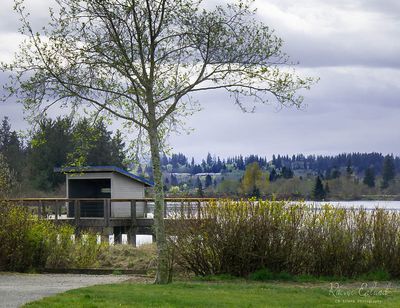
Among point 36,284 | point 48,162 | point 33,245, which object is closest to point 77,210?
point 33,245

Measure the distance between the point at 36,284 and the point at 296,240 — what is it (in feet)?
20.1

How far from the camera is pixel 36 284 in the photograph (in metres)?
15.7

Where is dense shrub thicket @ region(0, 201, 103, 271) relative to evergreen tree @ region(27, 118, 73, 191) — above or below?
below

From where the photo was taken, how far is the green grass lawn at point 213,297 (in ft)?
39.9

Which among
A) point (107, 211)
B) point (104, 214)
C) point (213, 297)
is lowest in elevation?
point (213, 297)

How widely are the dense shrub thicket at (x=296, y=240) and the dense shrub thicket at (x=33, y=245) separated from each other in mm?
3319

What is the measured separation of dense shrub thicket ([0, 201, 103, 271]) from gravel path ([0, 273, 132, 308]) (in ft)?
2.82

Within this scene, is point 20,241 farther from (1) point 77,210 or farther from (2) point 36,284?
(1) point 77,210

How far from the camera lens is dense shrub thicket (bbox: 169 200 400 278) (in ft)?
58.6

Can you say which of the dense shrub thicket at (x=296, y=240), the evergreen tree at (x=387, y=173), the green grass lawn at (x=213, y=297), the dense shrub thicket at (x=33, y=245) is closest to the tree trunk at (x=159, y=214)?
the green grass lawn at (x=213, y=297)

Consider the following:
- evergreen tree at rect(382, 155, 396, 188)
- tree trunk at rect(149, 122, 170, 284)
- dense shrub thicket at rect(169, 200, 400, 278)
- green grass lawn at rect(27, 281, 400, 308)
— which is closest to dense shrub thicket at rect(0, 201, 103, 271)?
dense shrub thicket at rect(169, 200, 400, 278)

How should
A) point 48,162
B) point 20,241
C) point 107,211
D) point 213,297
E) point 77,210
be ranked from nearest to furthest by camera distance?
point 213,297, point 20,241, point 107,211, point 77,210, point 48,162

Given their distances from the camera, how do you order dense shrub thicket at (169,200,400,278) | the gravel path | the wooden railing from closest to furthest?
the gravel path < dense shrub thicket at (169,200,400,278) < the wooden railing

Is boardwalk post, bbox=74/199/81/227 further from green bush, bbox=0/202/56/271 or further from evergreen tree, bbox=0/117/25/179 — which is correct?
evergreen tree, bbox=0/117/25/179
